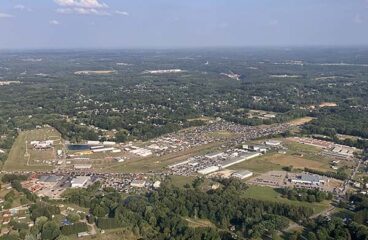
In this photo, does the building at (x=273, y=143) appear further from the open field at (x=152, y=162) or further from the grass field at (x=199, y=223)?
the grass field at (x=199, y=223)

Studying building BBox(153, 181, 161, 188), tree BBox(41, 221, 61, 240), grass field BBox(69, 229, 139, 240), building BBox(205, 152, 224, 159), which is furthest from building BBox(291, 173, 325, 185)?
tree BBox(41, 221, 61, 240)

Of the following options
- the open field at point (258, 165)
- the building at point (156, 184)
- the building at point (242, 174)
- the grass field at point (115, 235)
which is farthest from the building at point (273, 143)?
the grass field at point (115, 235)

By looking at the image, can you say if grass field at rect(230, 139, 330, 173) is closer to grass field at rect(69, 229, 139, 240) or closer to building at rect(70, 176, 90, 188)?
building at rect(70, 176, 90, 188)

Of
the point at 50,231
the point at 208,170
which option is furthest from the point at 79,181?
the point at 208,170

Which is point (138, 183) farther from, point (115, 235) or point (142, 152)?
point (142, 152)

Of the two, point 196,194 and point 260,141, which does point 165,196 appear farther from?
point 260,141

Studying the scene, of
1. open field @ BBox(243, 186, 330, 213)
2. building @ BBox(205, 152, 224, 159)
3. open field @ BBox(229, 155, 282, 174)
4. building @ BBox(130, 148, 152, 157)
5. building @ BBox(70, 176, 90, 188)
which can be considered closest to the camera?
open field @ BBox(243, 186, 330, 213)
